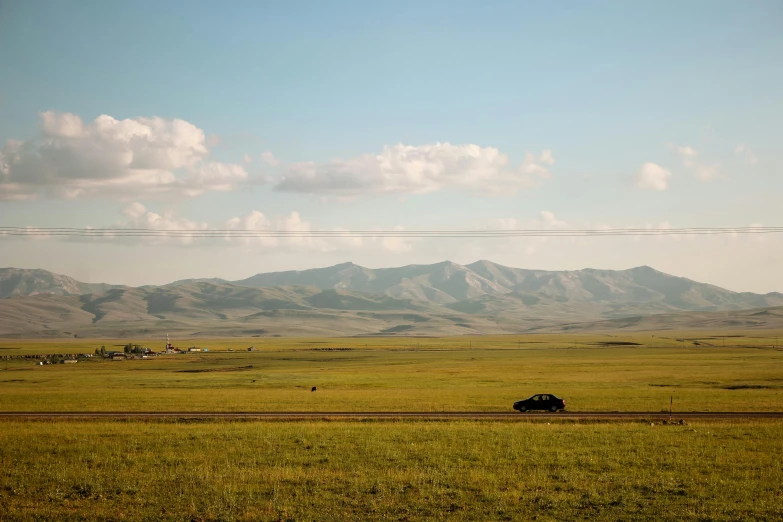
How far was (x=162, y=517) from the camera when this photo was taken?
22594mm

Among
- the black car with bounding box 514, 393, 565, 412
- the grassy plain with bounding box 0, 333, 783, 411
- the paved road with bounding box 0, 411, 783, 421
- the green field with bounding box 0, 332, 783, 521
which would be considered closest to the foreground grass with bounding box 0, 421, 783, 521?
the green field with bounding box 0, 332, 783, 521

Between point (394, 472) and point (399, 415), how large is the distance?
19.6 metres

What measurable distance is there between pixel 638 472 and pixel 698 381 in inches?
2290

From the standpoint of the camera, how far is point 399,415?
4853 centimetres

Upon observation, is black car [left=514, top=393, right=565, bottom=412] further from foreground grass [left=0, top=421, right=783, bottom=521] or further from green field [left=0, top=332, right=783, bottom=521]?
foreground grass [left=0, top=421, right=783, bottom=521]

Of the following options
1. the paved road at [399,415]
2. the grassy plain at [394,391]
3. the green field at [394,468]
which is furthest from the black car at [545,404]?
the green field at [394,468]

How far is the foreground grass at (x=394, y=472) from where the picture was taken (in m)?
23.4

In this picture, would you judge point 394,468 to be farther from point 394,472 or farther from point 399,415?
point 399,415

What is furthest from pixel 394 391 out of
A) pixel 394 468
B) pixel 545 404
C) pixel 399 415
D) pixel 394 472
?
pixel 394 472

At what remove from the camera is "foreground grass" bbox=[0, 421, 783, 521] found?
23.4m

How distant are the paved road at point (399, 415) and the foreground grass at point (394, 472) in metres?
4.61

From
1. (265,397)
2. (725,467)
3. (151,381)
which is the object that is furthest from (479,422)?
(151,381)

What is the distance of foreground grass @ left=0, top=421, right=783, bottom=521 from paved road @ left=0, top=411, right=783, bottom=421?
15.1 ft

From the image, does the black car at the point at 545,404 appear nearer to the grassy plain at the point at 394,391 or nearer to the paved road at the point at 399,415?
the paved road at the point at 399,415
